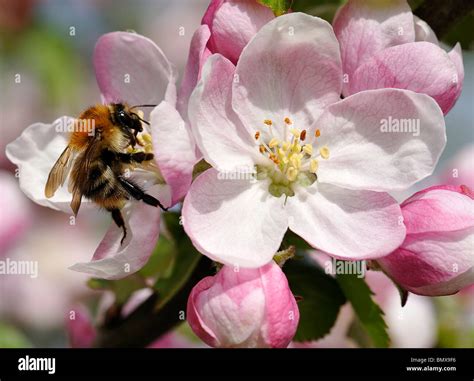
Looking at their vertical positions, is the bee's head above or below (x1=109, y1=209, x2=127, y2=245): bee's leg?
above

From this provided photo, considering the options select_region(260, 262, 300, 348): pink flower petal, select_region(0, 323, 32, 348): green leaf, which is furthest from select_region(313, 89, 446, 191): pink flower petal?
select_region(0, 323, 32, 348): green leaf

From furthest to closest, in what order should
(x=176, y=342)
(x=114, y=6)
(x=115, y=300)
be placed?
(x=114, y=6) → (x=176, y=342) → (x=115, y=300)

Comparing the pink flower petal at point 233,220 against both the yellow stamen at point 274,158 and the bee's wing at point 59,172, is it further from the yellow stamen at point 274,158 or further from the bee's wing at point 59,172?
the bee's wing at point 59,172

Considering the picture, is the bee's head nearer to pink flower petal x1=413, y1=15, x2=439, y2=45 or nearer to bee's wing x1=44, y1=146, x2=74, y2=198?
bee's wing x1=44, y1=146, x2=74, y2=198

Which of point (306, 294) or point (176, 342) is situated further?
point (176, 342)

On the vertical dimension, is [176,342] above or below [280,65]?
below

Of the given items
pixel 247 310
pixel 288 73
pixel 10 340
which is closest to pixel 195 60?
pixel 288 73

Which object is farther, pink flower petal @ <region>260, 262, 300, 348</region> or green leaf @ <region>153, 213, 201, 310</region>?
green leaf @ <region>153, 213, 201, 310</region>

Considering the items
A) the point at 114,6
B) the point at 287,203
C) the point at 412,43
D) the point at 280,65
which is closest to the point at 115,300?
the point at 287,203
